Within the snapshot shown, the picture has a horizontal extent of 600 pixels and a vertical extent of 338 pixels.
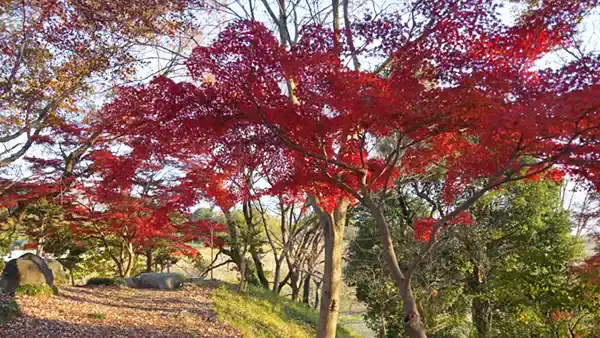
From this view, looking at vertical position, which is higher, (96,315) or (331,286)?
(331,286)

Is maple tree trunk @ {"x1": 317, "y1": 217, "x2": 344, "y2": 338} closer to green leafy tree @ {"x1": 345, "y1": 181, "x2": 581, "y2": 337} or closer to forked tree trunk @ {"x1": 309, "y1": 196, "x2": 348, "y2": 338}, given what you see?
forked tree trunk @ {"x1": 309, "y1": 196, "x2": 348, "y2": 338}

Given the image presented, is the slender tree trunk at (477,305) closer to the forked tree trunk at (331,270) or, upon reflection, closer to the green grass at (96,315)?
the forked tree trunk at (331,270)

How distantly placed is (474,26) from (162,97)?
3944 mm

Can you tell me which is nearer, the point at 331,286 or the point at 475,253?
the point at 331,286

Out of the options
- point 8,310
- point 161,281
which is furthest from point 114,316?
point 161,281

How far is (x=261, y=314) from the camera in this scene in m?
10.1

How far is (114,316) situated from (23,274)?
83.9 inches

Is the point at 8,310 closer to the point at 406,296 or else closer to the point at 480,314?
the point at 406,296

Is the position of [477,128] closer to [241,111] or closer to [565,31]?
[565,31]

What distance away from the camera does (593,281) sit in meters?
7.57

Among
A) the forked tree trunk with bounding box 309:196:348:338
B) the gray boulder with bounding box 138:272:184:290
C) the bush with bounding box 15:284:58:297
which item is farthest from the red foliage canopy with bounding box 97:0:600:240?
the gray boulder with bounding box 138:272:184:290

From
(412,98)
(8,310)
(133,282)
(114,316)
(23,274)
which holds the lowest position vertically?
(114,316)

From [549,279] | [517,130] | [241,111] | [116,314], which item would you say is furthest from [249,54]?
[549,279]

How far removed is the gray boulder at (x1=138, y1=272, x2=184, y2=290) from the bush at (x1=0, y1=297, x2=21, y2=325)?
487 cm
